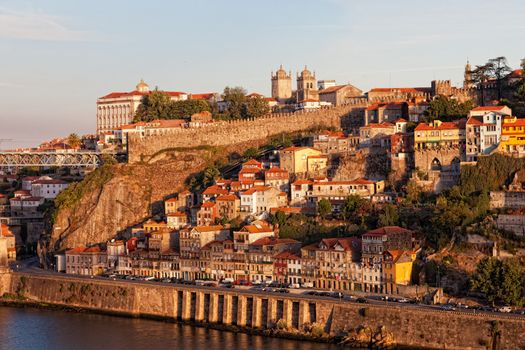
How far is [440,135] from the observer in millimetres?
71562

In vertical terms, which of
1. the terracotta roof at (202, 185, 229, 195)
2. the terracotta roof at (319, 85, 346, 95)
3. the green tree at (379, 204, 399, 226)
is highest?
the terracotta roof at (319, 85, 346, 95)

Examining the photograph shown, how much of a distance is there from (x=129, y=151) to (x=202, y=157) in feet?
21.1

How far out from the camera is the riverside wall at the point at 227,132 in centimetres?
8869

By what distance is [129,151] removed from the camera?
89500 millimetres

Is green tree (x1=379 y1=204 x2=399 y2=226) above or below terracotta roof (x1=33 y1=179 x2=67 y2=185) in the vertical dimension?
below

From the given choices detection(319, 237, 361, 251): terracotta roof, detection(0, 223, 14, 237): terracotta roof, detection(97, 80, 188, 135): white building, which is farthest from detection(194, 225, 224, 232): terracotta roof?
detection(97, 80, 188, 135): white building

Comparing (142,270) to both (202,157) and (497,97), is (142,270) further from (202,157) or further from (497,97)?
(497,97)

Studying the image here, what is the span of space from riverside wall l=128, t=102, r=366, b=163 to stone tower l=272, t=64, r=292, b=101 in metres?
20.1

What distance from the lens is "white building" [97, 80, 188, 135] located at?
10981cm

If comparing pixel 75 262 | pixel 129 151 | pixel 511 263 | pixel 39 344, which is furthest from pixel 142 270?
pixel 511 263

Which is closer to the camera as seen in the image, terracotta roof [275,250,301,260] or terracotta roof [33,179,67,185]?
terracotta roof [275,250,301,260]

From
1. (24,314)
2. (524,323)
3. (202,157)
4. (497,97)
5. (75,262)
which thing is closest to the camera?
(524,323)

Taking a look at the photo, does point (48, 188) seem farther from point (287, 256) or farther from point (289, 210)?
point (287, 256)

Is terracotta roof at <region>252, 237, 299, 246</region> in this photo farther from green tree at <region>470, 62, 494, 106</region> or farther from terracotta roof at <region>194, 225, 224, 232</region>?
green tree at <region>470, 62, 494, 106</region>
